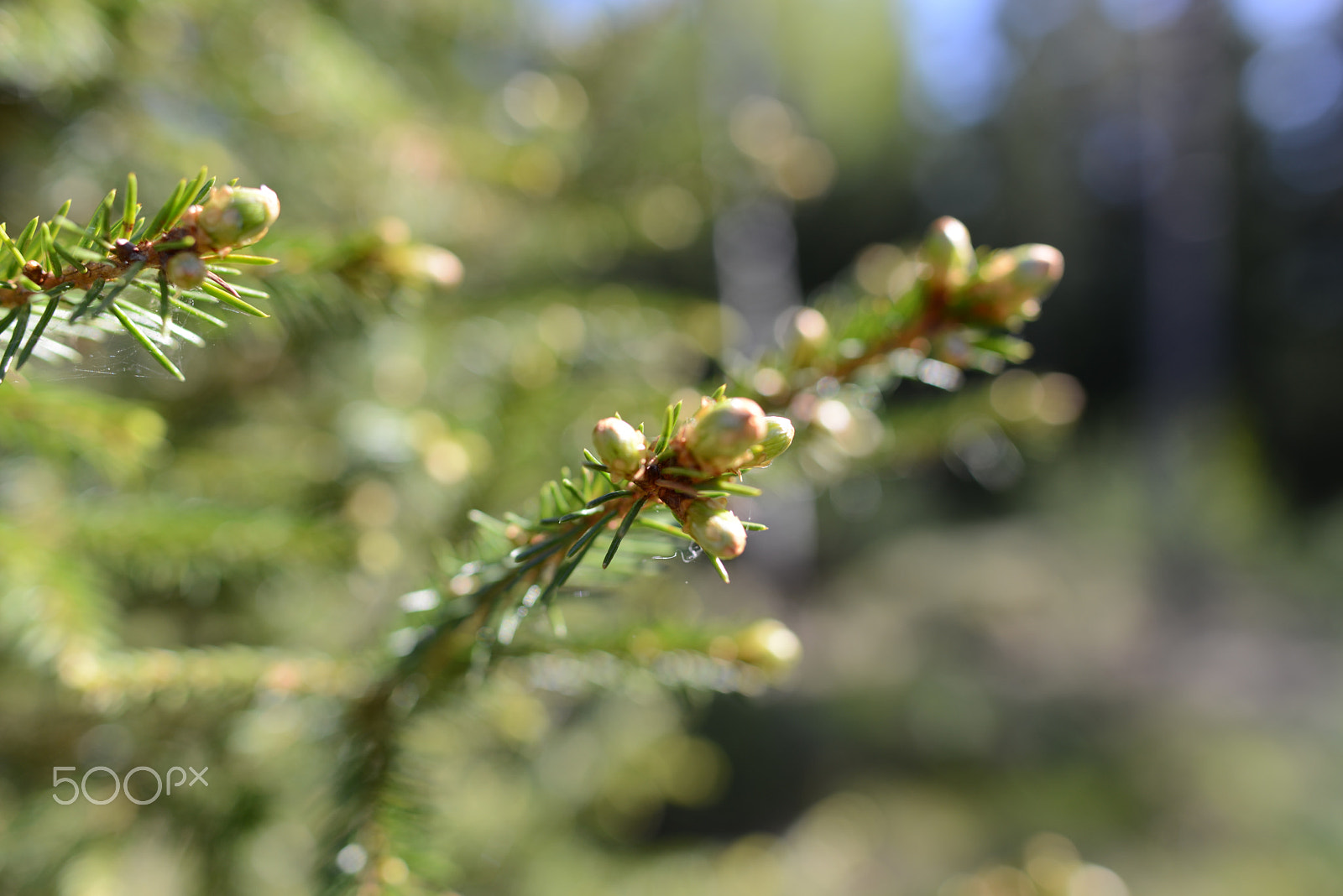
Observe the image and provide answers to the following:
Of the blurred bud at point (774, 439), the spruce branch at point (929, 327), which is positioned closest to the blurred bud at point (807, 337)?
the spruce branch at point (929, 327)

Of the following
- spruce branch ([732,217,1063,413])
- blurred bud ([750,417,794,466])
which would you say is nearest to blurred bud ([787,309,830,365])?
spruce branch ([732,217,1063,413])

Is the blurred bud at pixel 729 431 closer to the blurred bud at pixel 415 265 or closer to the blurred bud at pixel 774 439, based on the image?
the blurred bud at pixel 774 439

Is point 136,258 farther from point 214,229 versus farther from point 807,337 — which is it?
point 807,337

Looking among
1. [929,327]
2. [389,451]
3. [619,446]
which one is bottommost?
[389,451]

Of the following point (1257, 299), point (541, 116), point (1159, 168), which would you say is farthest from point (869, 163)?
point (541, 116)

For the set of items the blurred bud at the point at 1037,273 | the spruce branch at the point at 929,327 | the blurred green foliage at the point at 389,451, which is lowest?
the blurred green foliage at the point at 389,451

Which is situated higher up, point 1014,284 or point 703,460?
point 1014,284

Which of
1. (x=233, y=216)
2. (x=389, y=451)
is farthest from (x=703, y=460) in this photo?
(x=389, y=451)
